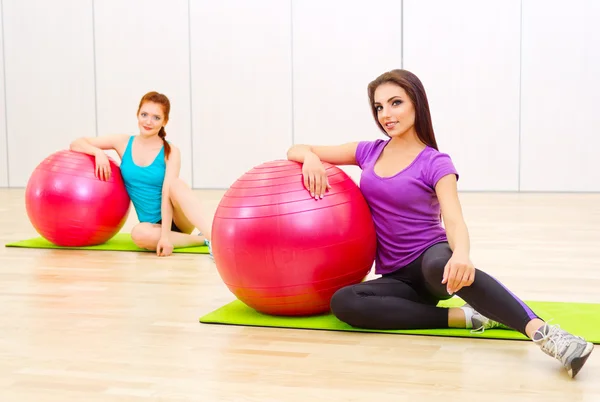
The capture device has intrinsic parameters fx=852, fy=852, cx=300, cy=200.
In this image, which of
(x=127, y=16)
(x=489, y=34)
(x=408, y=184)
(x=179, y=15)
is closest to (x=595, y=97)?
(x=489, y=34)

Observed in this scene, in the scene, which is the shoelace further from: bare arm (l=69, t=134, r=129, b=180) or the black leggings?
bare arm (l=69, t=134, r=129, b=180)

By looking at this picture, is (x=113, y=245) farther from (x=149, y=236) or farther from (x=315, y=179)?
(x=315, y=179)

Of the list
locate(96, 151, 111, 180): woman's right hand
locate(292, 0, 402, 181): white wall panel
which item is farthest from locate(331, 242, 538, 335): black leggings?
locate(292, 0, 402, 181): white wall panel

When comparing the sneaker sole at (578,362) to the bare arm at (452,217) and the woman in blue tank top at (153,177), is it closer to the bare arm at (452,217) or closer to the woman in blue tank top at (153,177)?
the bare arm at (452,217)

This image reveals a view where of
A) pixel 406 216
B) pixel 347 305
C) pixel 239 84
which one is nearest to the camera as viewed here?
pixel 347 305

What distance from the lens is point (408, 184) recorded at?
107 inches

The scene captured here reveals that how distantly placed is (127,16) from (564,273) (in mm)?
5622

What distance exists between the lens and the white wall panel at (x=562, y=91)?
7188mm

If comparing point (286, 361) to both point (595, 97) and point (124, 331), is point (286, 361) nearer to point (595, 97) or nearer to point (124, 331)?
point (124, 331)

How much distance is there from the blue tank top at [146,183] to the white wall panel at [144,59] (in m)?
3.67

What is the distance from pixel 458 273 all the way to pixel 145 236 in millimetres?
2356

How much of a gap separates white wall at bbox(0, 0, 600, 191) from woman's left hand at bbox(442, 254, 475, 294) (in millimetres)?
5230

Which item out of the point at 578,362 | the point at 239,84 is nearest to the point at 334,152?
the point at 578,362

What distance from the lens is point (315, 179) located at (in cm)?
276
